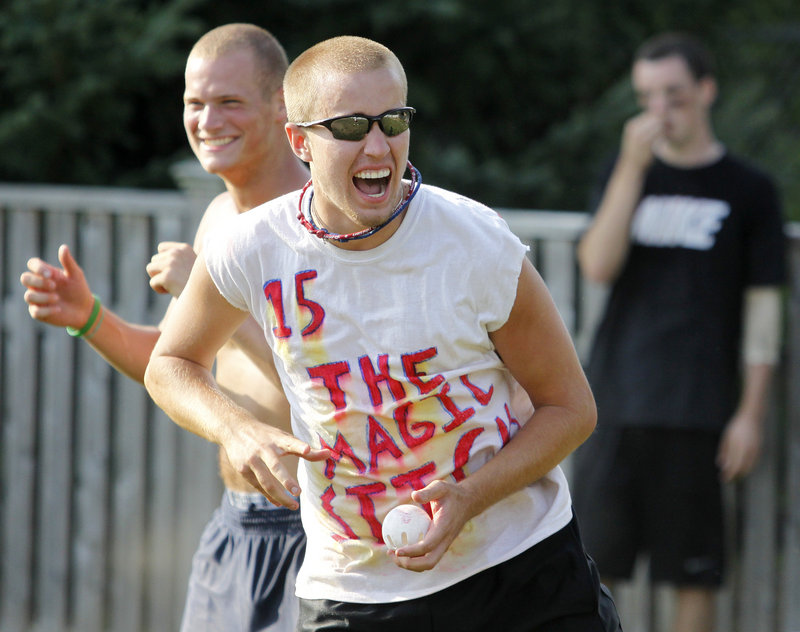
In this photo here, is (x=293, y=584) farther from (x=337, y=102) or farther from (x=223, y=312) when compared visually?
(x=337, y=102)

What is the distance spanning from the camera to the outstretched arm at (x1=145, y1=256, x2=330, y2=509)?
2.26 meters

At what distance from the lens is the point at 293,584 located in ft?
9.78

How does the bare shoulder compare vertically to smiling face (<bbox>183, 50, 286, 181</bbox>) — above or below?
below

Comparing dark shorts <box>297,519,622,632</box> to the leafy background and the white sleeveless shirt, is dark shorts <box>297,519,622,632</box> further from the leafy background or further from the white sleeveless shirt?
the leafy background

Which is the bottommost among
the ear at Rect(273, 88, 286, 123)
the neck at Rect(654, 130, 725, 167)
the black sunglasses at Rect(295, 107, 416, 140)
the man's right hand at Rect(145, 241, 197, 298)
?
the man's right hand at Rect(145, 241, 197, 298)

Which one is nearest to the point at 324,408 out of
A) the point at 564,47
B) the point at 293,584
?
the point at 293,584

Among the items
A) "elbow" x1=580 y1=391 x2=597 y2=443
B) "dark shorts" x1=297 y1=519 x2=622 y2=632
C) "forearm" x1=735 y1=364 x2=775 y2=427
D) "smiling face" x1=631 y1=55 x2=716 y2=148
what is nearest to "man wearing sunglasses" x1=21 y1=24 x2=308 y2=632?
"dark shorts" x1=297 y1=519 x2=622 y2=632

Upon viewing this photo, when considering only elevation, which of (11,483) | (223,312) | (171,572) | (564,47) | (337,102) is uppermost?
(564,47)

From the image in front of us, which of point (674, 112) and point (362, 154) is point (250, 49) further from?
point (674, 112)

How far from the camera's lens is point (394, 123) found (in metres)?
2.20

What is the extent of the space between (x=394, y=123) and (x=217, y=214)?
1100 mm

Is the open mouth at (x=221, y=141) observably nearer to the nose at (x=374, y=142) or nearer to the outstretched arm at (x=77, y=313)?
the outstretched arm at (x=77, y=313)

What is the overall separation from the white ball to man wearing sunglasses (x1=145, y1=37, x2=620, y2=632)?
0.03 metres

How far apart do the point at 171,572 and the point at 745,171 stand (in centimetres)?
297
